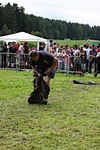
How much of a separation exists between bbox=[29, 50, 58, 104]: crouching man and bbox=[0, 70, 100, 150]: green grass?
32.8 inches

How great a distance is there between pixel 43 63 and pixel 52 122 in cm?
283

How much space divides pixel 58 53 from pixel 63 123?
1460 cm

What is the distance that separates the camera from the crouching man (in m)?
10.4

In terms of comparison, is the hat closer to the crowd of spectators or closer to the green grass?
the green grass

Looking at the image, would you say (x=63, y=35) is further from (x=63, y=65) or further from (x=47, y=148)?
(x=47, y=148)

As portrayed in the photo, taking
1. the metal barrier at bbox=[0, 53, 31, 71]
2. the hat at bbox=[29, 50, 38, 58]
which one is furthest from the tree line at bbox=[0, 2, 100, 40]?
the hat at bbox=[29, 50, 38, 58]

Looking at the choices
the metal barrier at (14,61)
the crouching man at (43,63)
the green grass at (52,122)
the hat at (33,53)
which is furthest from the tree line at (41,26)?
the hat at (33,53)

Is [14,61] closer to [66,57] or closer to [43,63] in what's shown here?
[66,57]

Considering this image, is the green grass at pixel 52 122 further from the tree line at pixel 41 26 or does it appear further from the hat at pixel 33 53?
the tree line at pixel 41 26

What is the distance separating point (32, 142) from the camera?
21.1 ft

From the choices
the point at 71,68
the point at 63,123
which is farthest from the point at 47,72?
the point at 71,68

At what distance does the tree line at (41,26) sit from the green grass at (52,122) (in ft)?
359

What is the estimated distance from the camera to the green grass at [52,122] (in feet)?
20.9

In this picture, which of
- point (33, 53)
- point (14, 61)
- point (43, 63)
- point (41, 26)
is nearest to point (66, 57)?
point (14, 61)
